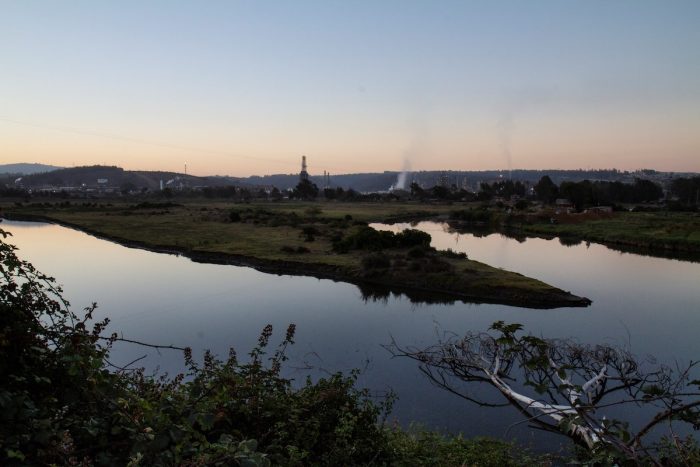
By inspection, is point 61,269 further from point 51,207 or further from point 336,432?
point 51,207

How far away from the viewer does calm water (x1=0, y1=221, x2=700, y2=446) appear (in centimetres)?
1462

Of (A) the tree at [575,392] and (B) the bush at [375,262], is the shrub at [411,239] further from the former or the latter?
(A) the tree at [575,392]

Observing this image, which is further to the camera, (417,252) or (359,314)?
(417,252)

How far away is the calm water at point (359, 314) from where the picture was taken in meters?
14.6

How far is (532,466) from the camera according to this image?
26.2 feet

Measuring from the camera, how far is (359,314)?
22.3 metres

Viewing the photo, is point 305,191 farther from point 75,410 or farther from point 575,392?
point 75,410

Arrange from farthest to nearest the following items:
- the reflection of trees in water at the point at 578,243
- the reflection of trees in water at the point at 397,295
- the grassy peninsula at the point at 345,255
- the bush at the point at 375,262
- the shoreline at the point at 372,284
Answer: the reflection of trees in water at the point at 578,243
the bush at the point at 375,262
the grassy peninsula at the point at 345,255
the reflection of trees in water at the point at 397,295
the shoreline at the point at 372,284

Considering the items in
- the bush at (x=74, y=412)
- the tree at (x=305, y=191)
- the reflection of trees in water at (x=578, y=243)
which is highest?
the tree at (x=305, y=191)

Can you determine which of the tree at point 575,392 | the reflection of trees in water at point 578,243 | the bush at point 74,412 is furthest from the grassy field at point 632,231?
the bush at point 74,412

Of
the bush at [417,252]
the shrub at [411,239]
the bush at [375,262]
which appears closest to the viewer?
the bush at [375,262]

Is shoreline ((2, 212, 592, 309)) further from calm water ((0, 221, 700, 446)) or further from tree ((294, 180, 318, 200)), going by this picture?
tree ((294, 180, 318, 200))

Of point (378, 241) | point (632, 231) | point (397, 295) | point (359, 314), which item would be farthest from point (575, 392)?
point (632, 231)

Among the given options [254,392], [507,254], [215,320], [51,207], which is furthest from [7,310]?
[51,207]
